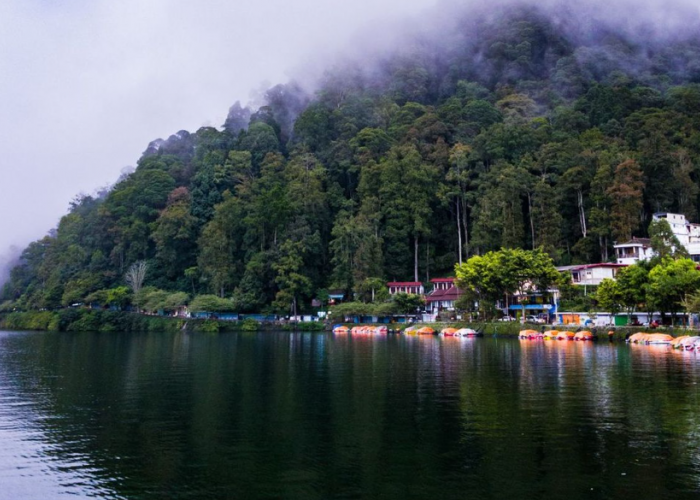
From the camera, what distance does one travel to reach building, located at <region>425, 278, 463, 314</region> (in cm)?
7569

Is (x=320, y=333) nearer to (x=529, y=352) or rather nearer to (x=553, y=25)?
(x=529, y=352)

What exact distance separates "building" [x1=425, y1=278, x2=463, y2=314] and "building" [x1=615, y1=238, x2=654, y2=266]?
68.0ft

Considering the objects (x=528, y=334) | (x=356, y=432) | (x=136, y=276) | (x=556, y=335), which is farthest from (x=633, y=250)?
(x=136, y=276)

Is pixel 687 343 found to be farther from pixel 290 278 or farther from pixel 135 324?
pixel 135 324

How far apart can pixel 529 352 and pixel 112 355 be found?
32.3m

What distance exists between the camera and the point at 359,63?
14712 cm

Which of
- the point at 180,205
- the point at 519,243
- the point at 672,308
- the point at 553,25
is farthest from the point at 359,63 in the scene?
the point at 672,308

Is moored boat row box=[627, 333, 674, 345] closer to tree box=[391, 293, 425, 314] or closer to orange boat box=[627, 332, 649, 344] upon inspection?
orange boat box=[627, 332, 649, 344]

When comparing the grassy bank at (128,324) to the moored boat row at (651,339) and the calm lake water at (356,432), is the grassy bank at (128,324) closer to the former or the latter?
the moored boat row at (651,339)

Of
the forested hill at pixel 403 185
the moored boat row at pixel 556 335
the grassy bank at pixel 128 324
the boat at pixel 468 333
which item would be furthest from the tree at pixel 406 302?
the moored boat row at pixel 556 335

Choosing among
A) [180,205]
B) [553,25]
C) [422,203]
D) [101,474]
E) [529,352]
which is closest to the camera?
Result: [101,474]

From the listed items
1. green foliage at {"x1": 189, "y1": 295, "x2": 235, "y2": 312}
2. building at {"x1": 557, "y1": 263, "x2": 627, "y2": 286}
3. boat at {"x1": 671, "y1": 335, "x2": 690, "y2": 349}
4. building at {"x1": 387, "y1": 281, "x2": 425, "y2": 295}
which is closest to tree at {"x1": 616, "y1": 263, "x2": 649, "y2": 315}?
boat at {"x1": 671, "y1": 335, "x2": 690, "y2": 349}

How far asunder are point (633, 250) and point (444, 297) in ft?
81.0

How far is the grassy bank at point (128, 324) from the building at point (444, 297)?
16.1m
